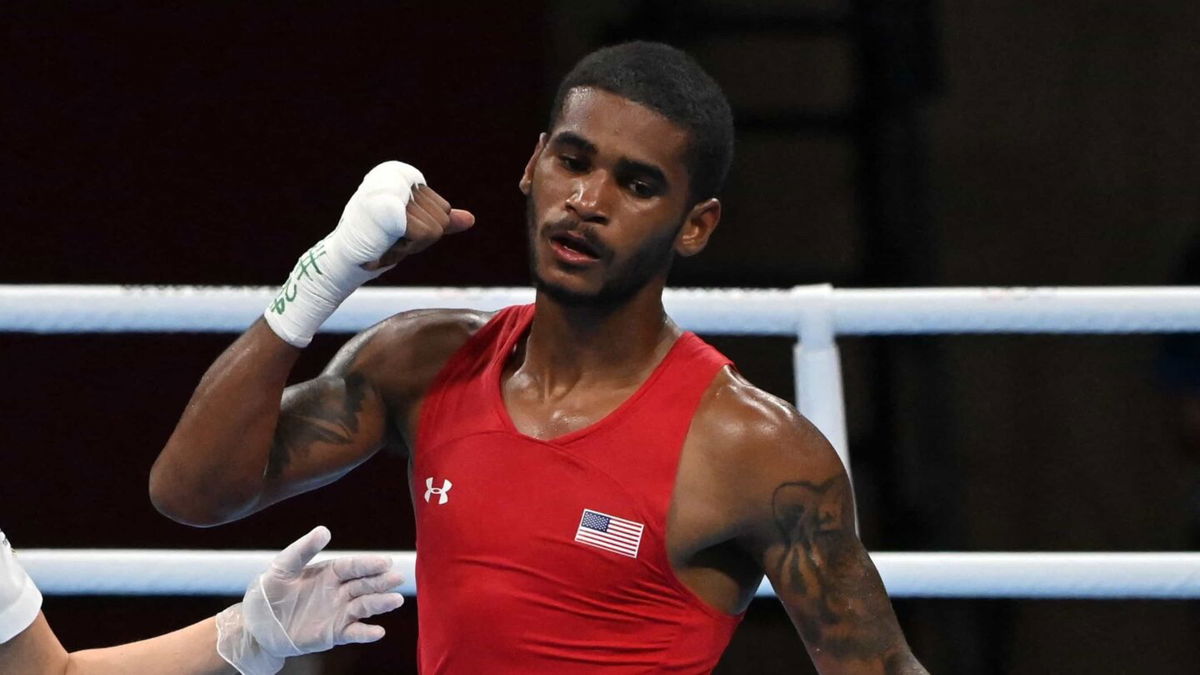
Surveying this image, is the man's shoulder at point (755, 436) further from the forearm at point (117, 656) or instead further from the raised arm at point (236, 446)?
the forearm at point (117, 656)

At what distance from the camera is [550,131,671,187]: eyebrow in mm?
1802

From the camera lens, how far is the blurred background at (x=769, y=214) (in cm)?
431

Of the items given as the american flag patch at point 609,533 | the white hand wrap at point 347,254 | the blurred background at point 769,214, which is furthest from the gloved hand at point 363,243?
the blurred background at point 769,214

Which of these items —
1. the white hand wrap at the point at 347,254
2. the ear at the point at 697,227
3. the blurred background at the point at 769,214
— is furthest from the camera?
the blurred background at the point at 769,214

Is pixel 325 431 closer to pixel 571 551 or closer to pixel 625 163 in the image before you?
pixel 571 551

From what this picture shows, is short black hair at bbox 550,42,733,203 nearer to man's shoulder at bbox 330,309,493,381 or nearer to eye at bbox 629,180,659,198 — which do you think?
eye at bbox 629,180,659,198

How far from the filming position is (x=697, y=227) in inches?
74.9

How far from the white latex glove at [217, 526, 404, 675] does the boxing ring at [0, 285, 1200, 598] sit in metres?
0.57

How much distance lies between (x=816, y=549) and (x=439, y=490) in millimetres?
428

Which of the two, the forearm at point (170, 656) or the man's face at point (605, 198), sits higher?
the man's face at point (605, 198)

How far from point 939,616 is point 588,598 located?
2.79 meters

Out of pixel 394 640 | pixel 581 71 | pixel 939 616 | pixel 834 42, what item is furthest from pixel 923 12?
pixel 581 71

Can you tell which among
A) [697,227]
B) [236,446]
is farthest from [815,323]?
[236,446]

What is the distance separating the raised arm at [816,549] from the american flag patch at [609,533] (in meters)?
0.13
